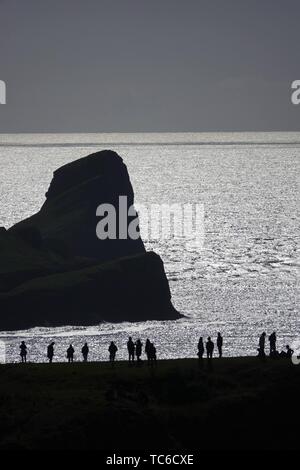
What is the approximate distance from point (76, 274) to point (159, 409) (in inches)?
3565

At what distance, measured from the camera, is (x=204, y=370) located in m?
66.5

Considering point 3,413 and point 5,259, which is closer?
point 3,413

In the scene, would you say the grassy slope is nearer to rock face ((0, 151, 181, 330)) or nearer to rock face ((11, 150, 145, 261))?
rock face ((0, 151, 181, 330))

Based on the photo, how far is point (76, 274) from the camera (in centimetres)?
15050

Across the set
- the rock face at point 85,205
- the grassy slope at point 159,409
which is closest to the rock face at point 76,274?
the rock face at point 85,205

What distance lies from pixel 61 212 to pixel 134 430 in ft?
391

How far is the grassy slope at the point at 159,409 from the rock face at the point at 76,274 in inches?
3002

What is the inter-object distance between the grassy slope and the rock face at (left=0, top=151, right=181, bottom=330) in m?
76.3

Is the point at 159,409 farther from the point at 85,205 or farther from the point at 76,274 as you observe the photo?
the point at 85,205

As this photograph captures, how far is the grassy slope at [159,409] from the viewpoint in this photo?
192ft

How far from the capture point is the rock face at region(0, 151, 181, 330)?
144250 millimetres
